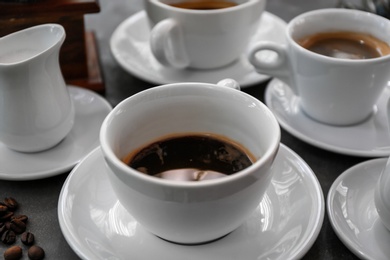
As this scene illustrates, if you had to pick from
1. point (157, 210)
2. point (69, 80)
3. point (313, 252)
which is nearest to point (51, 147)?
point (69, 80)

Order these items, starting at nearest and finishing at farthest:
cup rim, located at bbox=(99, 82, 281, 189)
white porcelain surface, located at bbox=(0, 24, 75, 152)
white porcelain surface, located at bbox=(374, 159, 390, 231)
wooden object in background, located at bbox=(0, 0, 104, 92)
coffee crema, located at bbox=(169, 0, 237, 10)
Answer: cup rim, located at bbox=(99, 82, 281, 189) < white porcelain surface, located at bbox=(374, 159, 390, 231) < white porcelain surface, located at bbox=(0, 24, 75, 152) < wooden object in background, located at bbox=(0, 0, 104, 92) < coffee crema, located at bbox=(169, 0, 237, 10)

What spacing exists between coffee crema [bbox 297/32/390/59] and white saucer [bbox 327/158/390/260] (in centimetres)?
22

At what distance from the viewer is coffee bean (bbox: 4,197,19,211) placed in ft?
2.34

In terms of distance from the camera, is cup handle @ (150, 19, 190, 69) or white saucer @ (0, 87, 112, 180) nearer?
white saucer @ (0, 87, 112, 180)

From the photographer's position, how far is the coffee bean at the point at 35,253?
64 cm

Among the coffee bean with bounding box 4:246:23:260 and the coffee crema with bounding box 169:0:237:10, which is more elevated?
the coffee crema with bounding box 169:0:237:10

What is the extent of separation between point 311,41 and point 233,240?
462 millimetres

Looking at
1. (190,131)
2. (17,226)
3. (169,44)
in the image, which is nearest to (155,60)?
(169,44)

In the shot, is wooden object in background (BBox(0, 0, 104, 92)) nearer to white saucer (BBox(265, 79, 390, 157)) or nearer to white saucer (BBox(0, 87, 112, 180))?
white saucer (BBox(0, 87, 112, 180))

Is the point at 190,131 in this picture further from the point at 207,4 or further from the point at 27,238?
the point at 207,4

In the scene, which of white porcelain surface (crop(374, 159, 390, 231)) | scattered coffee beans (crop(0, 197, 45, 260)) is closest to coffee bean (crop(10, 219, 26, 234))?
scattered coffee beans (crop(0, 197, 45, 260))

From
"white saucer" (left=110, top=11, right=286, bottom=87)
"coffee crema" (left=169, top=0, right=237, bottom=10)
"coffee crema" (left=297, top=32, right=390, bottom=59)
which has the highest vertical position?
"coffee crema" (left=297, top=32, right=390, bottom=59)

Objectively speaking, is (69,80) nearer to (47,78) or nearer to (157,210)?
(47,78)

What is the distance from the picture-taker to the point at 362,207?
0.70 metres
